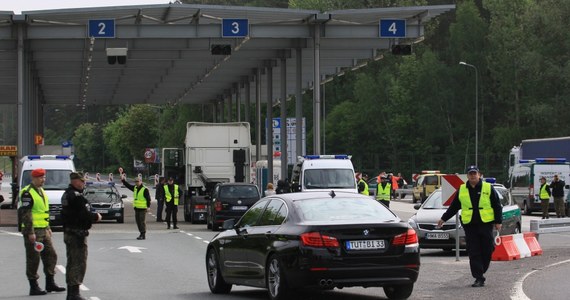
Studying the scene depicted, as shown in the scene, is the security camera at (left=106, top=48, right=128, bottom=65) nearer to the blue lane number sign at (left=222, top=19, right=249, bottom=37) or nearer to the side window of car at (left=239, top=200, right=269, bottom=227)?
the blue lane number sign at (left=222, top=19, right=249, bottom=37)

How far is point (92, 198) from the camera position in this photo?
46.2m

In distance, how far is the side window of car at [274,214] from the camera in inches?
599

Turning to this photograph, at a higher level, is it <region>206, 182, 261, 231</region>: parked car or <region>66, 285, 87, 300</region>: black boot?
<region>206, 182, 261, 231</region>: parked car

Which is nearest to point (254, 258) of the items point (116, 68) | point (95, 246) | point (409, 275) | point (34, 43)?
point (409, 275)

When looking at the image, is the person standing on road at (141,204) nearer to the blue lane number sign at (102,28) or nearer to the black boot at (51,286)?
the blue lane number sign at (102,28)

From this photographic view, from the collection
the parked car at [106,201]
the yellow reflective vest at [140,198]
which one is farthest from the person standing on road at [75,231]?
the parked car at [106,201]

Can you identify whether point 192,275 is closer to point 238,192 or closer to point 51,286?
point 51,286

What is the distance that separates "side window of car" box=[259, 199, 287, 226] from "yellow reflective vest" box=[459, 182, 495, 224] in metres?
3.37

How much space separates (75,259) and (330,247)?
128 inches

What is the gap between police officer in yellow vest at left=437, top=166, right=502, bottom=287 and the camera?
1747 centimetres

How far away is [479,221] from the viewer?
17750mm

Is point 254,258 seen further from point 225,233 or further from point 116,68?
point 116,68

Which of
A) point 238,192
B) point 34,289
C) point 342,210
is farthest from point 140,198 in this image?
point 342,210

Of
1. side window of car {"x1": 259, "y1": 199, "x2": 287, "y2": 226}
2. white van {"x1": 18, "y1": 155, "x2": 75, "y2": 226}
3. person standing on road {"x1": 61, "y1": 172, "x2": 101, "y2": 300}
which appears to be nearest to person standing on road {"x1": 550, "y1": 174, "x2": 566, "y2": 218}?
white van {"x1": 18, "y1": 155, "x2": 75, "y2": 226}
